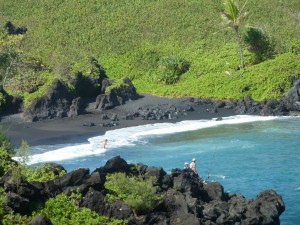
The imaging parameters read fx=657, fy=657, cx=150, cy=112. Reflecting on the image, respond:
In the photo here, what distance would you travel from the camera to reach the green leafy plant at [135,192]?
25.0 m

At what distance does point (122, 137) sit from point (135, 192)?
23936mm

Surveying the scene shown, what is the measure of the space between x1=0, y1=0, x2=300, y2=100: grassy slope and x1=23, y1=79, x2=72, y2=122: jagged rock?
7.05 metres

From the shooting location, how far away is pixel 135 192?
25.2m

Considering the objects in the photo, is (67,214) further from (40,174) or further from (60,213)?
(40,174)

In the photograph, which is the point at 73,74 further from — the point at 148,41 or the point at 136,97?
the point at 148,41

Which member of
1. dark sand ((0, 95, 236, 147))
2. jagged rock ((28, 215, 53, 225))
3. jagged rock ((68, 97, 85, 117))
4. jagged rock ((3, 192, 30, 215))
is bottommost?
jagged rock ((28, 215, 53, 225))

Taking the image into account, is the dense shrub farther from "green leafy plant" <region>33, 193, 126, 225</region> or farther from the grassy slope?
the grassy slope

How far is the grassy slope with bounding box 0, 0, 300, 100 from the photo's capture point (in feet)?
209

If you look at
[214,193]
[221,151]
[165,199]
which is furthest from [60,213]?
[221,151]

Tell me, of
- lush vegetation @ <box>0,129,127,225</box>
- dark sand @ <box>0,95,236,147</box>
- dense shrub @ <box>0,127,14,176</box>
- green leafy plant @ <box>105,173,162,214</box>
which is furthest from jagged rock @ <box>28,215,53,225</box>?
dark sand @ <box>0,95,236,147</box>

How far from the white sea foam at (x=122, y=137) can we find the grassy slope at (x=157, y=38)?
8214 mm

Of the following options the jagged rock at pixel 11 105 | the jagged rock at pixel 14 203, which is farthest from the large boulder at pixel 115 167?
the jagged rock at pixel 11 105

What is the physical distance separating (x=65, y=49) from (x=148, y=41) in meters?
9.63

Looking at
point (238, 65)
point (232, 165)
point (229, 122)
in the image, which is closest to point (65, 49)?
point (238, 65)
